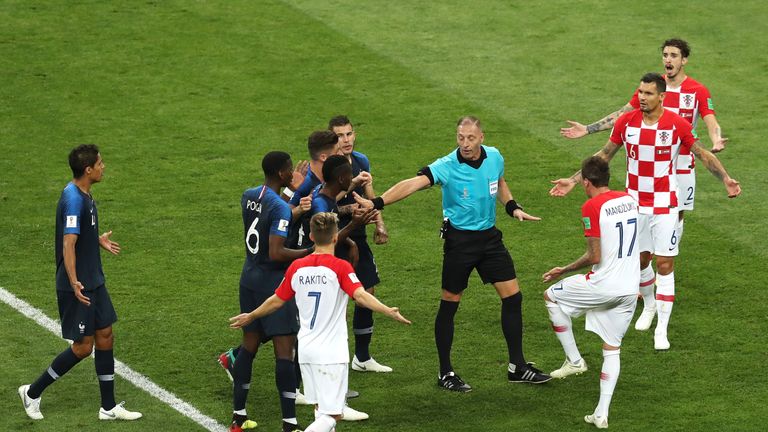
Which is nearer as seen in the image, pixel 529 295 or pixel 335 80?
pixel 529 295

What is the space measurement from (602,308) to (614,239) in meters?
0.57

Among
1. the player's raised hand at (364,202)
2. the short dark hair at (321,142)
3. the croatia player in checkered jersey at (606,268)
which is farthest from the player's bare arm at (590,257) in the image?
the short dark hair at (321,142)

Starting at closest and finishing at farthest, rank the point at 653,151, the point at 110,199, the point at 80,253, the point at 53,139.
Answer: the point at 80,253 → the point at 653,151 → the point at 110,199 → the point at 53,139

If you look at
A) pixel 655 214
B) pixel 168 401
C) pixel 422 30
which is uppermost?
pixel 422 30

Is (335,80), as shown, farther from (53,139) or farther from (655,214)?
(655,214)

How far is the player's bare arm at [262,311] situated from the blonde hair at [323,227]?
515 mm

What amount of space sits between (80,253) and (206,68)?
10096 mm

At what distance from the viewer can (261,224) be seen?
9422 millimetres

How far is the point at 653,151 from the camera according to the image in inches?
445

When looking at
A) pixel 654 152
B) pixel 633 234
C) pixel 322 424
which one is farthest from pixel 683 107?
pixel 322 424

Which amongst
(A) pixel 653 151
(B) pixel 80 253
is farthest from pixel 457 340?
(B) pixel 80 253

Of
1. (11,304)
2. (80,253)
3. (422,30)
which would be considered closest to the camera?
(80,253)

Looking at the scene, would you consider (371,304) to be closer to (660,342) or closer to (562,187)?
(562,187)

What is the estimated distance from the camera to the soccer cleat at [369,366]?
429 inches
